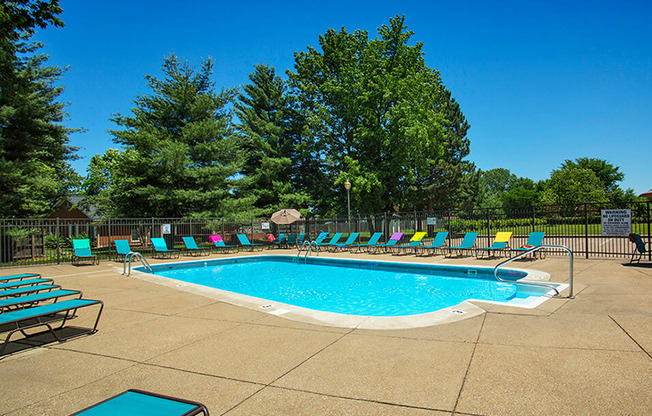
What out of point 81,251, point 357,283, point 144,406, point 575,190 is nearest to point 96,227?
point 81,251

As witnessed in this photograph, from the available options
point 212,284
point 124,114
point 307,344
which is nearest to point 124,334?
point 307,344

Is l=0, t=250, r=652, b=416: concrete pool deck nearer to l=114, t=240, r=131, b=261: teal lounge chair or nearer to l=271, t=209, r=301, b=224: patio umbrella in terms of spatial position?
l=114, t=240, r=131, b=261: teal lounge chair

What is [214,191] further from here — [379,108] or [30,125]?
[379,108]

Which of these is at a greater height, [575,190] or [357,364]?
[575,190]

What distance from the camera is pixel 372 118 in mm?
26312

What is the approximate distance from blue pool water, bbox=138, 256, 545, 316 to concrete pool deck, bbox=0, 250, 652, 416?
112 inches

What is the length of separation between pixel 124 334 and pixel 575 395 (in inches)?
204

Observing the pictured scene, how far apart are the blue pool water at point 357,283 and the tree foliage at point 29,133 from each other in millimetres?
10885

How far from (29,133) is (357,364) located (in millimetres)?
25571

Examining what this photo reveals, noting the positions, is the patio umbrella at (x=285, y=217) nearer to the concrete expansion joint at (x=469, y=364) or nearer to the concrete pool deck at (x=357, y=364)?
the concrete pool deck at (x=357, y=364)

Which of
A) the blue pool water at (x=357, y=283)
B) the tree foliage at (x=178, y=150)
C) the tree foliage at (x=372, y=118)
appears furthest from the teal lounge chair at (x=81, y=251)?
the tree foliage at (x=372, y=118)

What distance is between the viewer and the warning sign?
1081 cm

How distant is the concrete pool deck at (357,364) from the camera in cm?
279

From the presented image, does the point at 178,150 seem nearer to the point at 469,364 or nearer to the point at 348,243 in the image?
the point at 348,243
